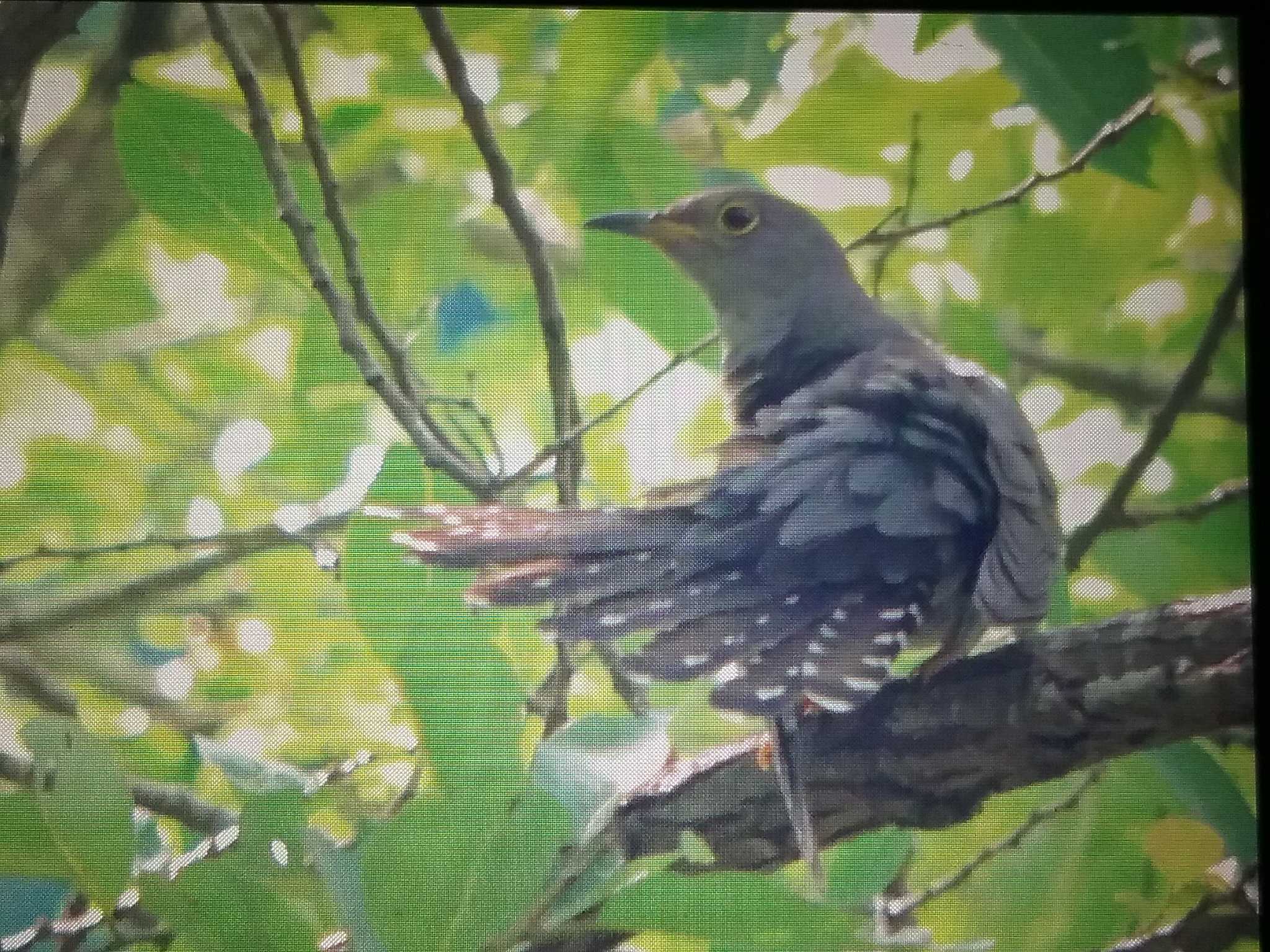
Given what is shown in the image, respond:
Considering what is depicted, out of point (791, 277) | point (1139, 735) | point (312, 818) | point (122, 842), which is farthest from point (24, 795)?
point (1139, 735)

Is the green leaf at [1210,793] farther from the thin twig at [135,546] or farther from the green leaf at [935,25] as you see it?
the thin twig at [135,546]

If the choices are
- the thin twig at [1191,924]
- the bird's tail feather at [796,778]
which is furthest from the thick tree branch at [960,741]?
the thin twig at [1191,924]

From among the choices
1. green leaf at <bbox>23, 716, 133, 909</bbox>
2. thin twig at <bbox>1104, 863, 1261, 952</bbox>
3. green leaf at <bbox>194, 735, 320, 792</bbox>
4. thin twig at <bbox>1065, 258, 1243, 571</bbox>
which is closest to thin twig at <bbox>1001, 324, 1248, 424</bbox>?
thin twig at <bbox>1065, 258, 1243, 571</bbox>

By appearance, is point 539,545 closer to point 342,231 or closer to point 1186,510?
point 342,231

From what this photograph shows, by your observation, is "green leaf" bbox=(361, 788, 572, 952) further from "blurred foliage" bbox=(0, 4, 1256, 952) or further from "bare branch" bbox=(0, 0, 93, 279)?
"bare branch" bbox=(0, 0, 93, 279)

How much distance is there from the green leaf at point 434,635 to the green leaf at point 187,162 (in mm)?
256

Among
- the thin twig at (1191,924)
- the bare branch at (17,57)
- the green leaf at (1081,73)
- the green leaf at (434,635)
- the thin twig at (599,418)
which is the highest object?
the bare branch at (17,57)

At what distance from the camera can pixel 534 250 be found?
780mm

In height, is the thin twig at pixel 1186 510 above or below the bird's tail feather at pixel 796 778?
above

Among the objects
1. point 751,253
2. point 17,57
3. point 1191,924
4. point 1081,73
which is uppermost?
point 17,57

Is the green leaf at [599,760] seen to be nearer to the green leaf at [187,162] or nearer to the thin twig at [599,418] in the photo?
the thin twig at [599,418]

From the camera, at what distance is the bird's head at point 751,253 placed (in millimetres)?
785

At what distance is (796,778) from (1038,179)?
1.69 feet

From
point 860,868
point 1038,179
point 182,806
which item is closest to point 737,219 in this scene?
point 1038,179
